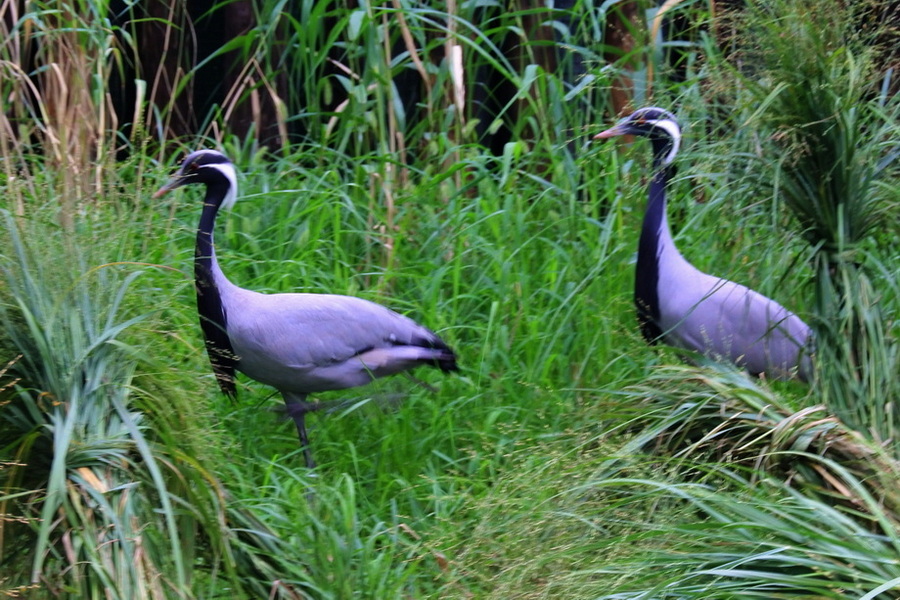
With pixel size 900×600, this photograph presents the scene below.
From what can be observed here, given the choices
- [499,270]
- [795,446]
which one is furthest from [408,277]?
[795,446]

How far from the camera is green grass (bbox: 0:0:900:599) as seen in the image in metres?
2.30

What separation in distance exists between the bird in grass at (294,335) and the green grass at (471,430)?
0.40 feet

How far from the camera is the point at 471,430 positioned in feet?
13.1

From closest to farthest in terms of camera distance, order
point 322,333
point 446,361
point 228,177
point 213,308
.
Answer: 1. point 213,308
2. point 322,333
3. point 446,361
4. point 228,177

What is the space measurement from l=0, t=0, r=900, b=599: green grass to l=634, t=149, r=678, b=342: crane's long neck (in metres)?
0.11

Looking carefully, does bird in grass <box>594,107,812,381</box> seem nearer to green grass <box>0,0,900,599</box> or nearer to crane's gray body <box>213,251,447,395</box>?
green grass <box>0,0,900,599</box>

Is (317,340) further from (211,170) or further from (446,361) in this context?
(211,170)

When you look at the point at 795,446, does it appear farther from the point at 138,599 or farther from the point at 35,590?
the point at 35,590

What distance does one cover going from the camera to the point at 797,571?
223 cm

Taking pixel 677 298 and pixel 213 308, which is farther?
pixel 677 298

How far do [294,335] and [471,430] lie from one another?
70 centimetres

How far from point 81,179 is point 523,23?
3258mm

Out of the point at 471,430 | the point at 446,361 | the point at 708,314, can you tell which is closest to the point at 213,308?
the point at 446,361

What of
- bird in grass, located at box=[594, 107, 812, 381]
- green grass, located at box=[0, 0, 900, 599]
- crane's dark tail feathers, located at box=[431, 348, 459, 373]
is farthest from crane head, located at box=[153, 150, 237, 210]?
bird in grass, located at box=[594, 107, 812, 381]
